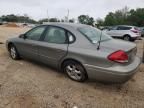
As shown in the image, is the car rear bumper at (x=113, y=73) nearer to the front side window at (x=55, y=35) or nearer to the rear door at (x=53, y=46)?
the rear door at (x=53, y=46)

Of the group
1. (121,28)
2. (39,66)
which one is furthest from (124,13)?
(39,66)

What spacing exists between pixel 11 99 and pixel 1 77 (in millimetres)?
1264

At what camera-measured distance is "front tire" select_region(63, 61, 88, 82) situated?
4046 millimetres

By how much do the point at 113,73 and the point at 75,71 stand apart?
1.04 meters

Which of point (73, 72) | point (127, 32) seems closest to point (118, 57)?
point (73, 72)

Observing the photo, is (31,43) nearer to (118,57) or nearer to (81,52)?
(81,52)

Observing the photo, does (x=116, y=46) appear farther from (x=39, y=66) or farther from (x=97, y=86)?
(x=39, y=66)

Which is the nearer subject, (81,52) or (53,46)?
(81,52)

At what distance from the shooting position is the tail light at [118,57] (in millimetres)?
3508

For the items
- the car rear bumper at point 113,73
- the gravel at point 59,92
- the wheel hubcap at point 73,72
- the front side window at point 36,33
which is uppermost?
the front side window at point 36,33

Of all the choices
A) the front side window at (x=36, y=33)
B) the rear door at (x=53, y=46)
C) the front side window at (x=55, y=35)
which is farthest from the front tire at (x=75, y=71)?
the front side window at (x=36, y=33)

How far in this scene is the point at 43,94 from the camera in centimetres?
364

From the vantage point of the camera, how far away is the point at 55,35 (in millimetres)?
4543

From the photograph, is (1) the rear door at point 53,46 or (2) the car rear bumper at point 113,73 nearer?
(2) the car rear bumper at point 113,73
